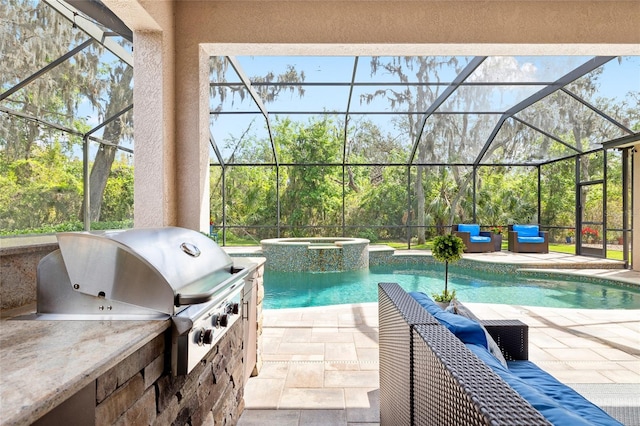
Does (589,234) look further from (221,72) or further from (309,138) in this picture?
(221,72)

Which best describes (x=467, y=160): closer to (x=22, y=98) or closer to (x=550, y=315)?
(x=550, y=315)

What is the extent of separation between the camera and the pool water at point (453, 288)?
6426mm

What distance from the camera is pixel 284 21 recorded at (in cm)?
324

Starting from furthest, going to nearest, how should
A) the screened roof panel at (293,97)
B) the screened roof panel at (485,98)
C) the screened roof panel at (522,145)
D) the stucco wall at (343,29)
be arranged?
1. the screened roof panel at (522,145)
2. the screened roof panel at (293,97)
3. the screened roof panel at (485,98)
4. the stucco wall at (343,29)

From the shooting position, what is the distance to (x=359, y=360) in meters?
3.53

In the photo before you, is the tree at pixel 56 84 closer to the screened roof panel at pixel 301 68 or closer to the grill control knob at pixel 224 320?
the screened roof panel at pixel 301 68

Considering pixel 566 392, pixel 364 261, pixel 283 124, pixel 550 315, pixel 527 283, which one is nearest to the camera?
pixel 566 392

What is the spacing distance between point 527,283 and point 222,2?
761 cm

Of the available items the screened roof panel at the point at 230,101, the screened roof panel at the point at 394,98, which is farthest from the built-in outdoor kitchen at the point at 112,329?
the screened roof panel at the point at 230,101

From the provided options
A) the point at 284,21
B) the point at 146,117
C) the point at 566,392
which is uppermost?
the point at 284,21

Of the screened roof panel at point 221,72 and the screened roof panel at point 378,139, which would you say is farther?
the screened roof panel at point 378,139

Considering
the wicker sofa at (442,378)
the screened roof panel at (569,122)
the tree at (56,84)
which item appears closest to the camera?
the wicker sofa at (442,378)

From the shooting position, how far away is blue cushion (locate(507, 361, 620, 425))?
4.92 feet

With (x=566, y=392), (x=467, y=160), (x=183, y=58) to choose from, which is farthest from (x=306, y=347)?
(x=467, y=160)
